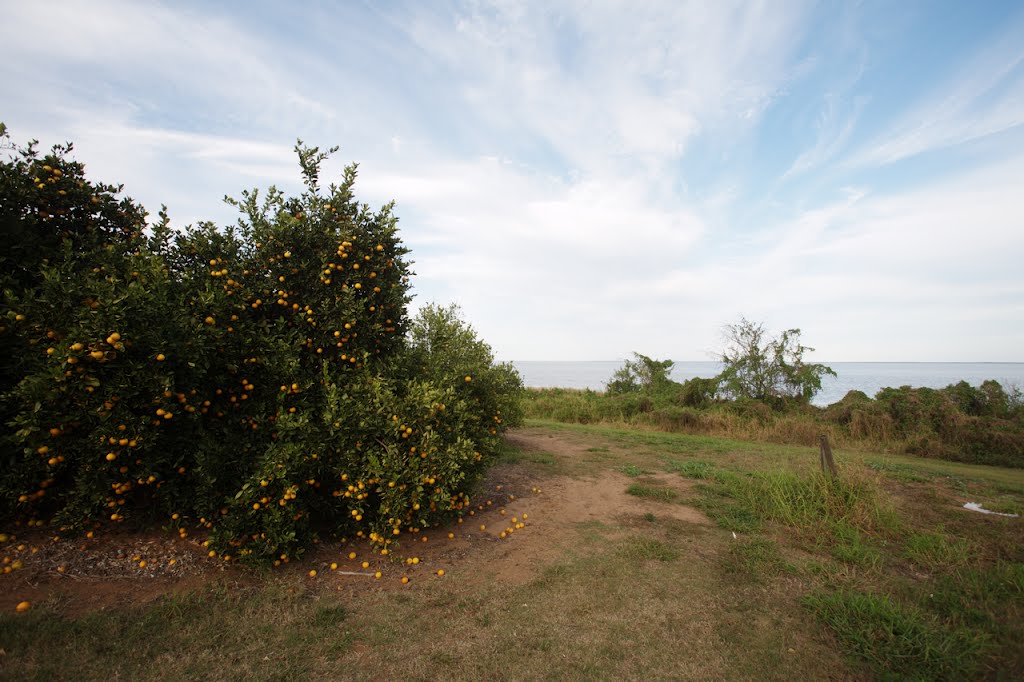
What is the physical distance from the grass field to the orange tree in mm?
653

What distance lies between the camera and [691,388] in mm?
20750

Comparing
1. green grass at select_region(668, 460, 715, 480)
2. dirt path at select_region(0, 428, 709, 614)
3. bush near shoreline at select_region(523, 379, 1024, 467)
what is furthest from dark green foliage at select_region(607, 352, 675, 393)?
dirt path at select_region(0, 428, 709, 614)

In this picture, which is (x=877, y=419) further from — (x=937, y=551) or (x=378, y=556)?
(x=378, y=556)

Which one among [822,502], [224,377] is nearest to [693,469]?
[822,502]

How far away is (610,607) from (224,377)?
422cm

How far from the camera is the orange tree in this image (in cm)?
372

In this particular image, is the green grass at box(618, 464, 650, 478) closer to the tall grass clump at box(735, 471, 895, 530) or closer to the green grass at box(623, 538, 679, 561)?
the tall grass clump at box(735, 471, 895, 530)

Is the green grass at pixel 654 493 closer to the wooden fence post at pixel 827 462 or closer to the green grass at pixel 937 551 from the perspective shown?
the wooden fence post at pixel 827 462

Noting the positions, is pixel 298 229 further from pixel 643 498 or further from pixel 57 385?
pixel 643 498

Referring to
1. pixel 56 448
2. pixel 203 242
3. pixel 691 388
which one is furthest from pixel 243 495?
pixel 691 388

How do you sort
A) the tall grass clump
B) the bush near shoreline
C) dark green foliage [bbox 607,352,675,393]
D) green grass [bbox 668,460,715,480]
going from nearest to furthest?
1. the tall grass clump
2. green grass [bbox 668,460,715,480]
3. the bush near shoreline
4. dark green foliage [bbox 607,352,675,393]

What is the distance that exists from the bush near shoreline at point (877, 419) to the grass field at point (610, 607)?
30.3 ft

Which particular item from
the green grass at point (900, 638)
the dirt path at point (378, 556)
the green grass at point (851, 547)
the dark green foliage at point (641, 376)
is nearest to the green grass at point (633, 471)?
the dirt path at point (378, 556)

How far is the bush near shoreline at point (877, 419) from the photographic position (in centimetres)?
1316
